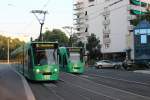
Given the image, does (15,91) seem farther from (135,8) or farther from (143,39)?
(135,8)

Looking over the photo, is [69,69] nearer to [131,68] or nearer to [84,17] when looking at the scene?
[131,68]

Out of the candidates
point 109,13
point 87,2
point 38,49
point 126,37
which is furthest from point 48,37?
point 38,49

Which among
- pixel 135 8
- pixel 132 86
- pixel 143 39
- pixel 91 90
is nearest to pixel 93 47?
pixel 135 8

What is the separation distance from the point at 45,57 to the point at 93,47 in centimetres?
6793

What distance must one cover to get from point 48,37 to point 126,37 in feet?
206

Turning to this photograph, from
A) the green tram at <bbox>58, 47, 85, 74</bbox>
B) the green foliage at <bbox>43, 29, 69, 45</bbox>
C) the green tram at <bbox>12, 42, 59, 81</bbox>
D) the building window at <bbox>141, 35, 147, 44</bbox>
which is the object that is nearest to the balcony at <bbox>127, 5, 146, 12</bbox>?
the building window at <bbox>141, 35, 147, 44</bbox>

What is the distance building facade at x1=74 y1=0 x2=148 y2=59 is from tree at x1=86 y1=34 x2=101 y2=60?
17.7ft

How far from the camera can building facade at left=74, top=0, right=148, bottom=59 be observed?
322ft

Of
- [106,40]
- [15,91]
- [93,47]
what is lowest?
[15,91]

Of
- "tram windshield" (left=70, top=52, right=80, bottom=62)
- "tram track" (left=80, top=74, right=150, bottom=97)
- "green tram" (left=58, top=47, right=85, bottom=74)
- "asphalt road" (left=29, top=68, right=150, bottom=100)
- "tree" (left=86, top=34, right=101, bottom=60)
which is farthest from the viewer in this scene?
"tree" (left=86, top=34, right=101, bottom=60)

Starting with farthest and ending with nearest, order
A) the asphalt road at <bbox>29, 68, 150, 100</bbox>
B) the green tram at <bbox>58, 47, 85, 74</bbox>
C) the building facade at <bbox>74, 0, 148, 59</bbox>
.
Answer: the building facade at <bbox>74, 0, 148, 59</bbox>, the green tram at <bbox>58, 47, 85, 74</bbox>, the asphalt road at <bbox>29, 68, 150, 100</bbox>

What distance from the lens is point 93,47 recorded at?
96.4 metres

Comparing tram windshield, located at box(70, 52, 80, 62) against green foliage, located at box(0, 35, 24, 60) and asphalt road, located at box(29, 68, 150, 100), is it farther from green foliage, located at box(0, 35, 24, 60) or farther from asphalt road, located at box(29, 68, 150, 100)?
green foliage, located at box(0, 35, 24, 60)

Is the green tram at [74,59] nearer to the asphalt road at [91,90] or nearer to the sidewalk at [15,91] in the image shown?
the asphalt road at [91,90]
